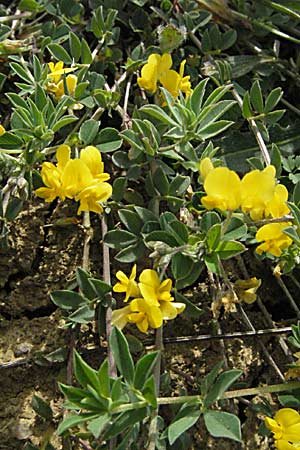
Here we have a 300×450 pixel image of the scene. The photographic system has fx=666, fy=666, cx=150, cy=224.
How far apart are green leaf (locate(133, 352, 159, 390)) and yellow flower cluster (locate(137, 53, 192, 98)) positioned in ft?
2.47

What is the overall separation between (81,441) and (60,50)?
103 centimetres

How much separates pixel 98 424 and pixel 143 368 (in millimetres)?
129

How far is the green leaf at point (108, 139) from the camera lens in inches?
64.9

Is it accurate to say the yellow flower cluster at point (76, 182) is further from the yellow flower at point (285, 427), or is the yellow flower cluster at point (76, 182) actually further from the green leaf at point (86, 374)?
the yellow flower at point (285, 427)

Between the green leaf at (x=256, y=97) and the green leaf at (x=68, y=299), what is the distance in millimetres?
684

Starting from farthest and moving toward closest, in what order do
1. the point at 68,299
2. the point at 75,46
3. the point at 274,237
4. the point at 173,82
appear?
the point at 75,46 < the point at 173,82 < the point at 68,299 < the point at 274,237

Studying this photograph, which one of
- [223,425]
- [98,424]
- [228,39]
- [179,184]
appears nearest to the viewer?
[98,424]

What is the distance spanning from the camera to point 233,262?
5.70 ft

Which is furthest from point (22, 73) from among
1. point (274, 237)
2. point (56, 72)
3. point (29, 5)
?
point (274, 237)

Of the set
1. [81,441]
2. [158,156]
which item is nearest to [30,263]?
[158,156]

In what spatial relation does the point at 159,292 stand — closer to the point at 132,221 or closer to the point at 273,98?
the point at 132,221

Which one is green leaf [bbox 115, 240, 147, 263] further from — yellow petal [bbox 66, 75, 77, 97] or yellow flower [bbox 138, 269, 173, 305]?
yellow petal [bbox 66, 75, 77, 97]

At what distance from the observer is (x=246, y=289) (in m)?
1.57

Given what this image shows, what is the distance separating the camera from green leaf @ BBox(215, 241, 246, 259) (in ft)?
4.45
